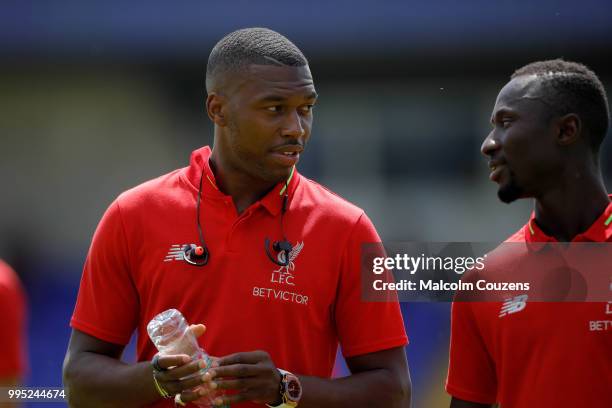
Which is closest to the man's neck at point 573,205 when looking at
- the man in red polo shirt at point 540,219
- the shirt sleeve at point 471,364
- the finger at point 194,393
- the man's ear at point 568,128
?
the man in red polo shirt at point 540,219

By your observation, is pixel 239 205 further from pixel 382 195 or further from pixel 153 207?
pixel 382 195

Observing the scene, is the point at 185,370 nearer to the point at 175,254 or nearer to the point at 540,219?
the point at 175,254

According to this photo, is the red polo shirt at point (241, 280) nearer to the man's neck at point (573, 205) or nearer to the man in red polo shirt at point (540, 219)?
the man in red polo shirt at point (540, 219)

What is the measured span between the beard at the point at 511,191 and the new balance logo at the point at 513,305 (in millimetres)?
271

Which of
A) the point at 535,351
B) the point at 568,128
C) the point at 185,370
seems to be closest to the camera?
the point at 185,370

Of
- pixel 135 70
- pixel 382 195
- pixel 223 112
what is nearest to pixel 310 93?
pixel 223 112

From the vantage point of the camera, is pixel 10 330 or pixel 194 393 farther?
pixel 10 330

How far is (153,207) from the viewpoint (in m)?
2.57

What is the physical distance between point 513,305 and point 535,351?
15 cm

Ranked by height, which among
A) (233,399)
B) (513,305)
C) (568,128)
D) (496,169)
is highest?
(568,128)

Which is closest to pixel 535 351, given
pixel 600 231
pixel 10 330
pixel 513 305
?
pixel 513 305

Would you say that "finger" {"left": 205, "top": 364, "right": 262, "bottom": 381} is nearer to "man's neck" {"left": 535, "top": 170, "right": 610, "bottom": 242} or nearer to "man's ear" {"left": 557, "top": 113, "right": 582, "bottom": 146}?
"man's neck" {"left": 535, "top": 170, "right": 610, "bottom": 242}

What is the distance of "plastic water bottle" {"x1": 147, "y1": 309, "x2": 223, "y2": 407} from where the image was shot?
2287mm

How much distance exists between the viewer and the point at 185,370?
2213 mm
